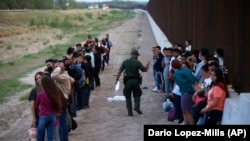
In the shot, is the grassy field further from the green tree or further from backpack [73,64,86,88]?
the green tree

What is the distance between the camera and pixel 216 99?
9.51 meters

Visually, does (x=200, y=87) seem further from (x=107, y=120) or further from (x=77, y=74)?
(x=107, y=120)

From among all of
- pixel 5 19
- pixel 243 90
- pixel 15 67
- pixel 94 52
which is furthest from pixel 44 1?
pixel 243 90

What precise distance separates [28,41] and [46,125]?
57730 millimetres

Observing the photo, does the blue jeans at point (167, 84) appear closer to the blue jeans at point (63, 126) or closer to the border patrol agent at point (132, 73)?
the border patrol agent at point (132, 73)

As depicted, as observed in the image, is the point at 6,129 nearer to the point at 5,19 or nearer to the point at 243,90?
the point at 243,90

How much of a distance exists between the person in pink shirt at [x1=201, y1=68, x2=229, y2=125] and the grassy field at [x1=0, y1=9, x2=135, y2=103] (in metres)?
15.1

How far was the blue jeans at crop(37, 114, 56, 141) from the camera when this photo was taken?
32.4 ft

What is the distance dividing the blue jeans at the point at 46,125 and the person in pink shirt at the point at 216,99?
259 cm

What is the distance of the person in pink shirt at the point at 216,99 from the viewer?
9.52m

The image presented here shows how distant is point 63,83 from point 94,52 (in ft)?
29.8

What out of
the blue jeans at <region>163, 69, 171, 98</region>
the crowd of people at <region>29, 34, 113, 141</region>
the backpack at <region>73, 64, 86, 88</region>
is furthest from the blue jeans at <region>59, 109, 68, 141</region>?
the blue jeans at <region>163, 69, 171, 98</region>

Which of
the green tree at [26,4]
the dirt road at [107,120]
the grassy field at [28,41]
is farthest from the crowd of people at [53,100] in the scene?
the green tree at [26,4]

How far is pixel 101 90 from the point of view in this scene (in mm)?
20453
